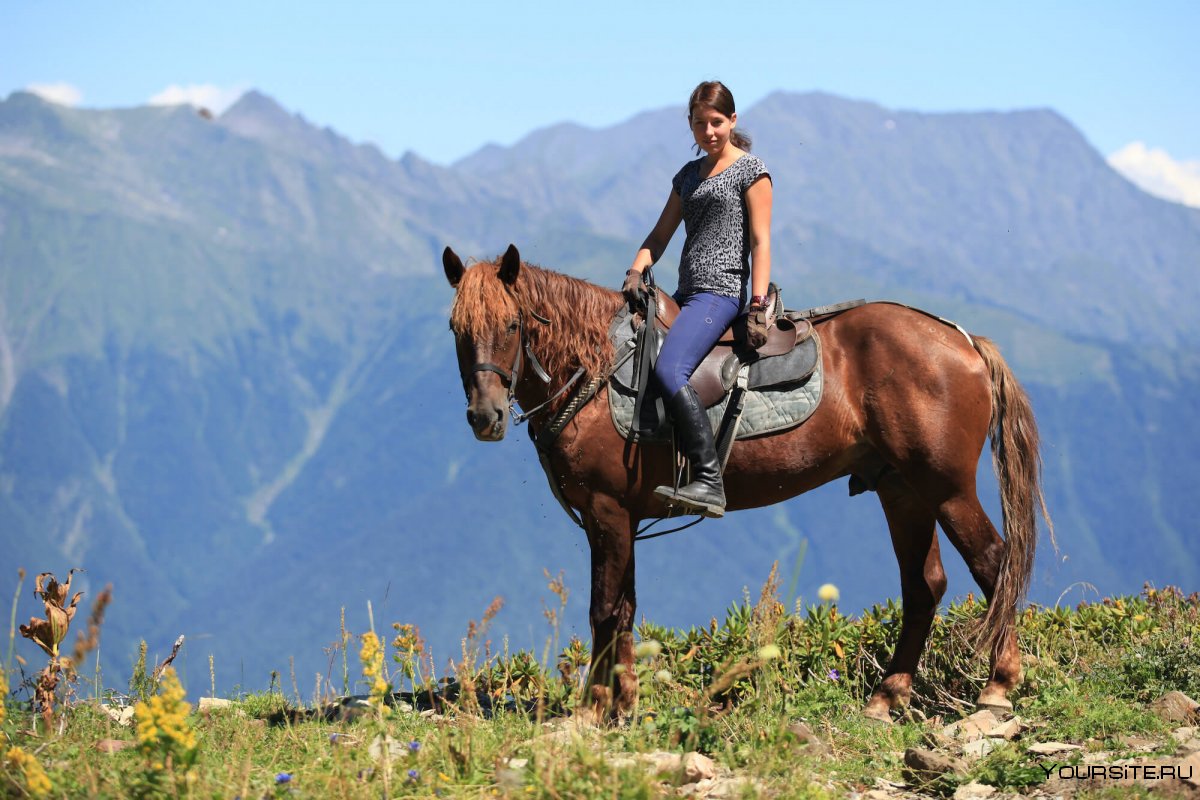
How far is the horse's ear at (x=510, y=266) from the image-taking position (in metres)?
6.33

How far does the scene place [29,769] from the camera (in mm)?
4703

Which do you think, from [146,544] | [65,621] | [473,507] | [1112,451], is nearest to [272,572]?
[146,544]

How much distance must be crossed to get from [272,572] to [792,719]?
190m

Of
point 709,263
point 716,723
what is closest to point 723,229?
point 709,263

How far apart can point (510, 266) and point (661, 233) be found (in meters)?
1.15

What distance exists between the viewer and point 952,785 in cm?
552

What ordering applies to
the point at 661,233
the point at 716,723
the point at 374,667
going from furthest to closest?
the point at 661,233 < the point at 716,723 < the point at 374,667

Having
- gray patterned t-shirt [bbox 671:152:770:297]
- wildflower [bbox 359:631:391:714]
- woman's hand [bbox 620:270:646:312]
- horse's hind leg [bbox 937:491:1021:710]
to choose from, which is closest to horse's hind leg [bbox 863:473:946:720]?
horse's hind leg [bbox 937:491:1021:710]

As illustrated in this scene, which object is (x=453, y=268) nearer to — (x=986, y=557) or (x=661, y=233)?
(x=661, y=233)

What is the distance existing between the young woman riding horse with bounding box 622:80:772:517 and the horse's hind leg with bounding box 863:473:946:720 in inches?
56.0

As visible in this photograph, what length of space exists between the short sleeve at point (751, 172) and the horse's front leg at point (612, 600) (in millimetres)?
1953

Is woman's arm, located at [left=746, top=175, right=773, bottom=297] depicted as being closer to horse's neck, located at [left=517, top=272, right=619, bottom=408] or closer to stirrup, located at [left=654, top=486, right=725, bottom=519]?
horse's neck, located at [left=517, top=272, right=619, bottom=408]

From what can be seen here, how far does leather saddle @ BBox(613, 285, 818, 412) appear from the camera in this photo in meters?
6.66

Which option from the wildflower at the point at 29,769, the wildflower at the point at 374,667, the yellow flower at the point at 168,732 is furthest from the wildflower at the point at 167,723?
the wildflower at the point at 374,667
